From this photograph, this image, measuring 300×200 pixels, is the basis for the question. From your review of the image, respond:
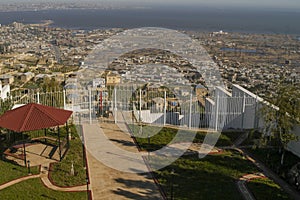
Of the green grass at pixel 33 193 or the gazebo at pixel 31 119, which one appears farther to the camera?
the gazebo at pixel 31 119

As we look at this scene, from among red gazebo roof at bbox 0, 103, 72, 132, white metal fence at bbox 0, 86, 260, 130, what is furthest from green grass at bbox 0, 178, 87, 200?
white metal fence at bbox 0, 86, 260, 130

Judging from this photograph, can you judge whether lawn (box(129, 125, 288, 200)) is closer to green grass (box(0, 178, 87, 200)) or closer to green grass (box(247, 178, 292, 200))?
green grass (box(247, 178, 292, 200))

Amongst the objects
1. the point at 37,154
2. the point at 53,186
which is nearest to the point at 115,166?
the point at 53,186

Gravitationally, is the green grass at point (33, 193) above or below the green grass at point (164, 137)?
below

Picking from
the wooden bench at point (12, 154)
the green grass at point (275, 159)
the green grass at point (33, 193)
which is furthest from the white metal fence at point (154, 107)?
the green grass at point (33, 193)

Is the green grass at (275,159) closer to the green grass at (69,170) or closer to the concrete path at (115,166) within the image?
the concrete path at (115,166)

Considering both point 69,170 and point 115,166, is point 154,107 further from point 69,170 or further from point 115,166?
point 69,170
